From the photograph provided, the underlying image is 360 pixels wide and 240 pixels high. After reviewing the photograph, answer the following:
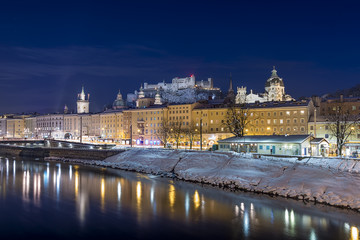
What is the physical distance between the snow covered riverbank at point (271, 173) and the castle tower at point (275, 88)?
94138 millimetres

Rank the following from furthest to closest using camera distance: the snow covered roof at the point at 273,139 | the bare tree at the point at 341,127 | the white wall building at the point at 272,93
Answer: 1. the white wall building at the point at 272,93
2. the snow covered roof at the point at 273,139
3. the bare tree at the point at 341,127

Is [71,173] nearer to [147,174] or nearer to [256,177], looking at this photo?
[147,174]

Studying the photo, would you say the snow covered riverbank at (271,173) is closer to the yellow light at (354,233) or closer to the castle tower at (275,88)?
the yellow light at (354,233)

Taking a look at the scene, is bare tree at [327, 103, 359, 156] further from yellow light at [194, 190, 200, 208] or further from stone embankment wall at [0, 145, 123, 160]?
stone embankment wall at [0, 145, 123, 160]


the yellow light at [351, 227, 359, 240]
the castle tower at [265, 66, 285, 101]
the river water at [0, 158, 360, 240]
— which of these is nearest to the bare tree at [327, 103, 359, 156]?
the river water at [0, 158, 360, 240]

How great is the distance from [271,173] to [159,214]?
17.2 meters

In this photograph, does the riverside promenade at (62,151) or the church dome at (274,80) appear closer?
the riverside promenade at (62,151)

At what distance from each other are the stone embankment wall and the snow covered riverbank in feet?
41.4

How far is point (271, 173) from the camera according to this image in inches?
1636

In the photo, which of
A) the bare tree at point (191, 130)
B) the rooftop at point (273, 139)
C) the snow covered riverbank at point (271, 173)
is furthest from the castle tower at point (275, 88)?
the snow covered riverbank at point (271, 173)

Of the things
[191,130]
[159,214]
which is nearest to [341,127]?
[159,214]

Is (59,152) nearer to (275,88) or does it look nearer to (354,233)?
(354,233)

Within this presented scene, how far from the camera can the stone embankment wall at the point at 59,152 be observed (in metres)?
71.2

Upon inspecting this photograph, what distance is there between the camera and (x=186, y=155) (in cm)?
5625
